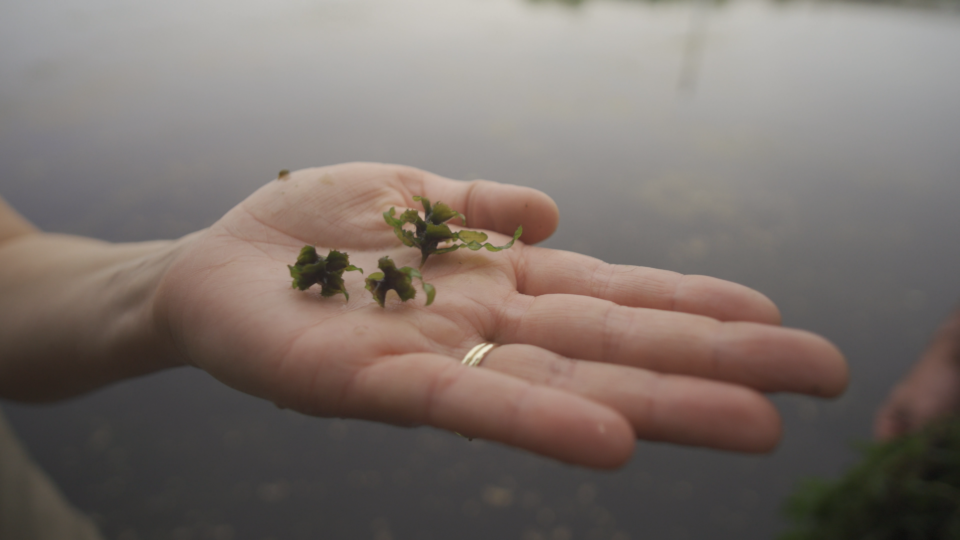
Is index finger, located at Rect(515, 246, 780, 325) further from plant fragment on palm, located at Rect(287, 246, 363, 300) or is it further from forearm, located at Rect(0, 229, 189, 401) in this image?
forearm, located at Rect(0, 229, 189, 401)

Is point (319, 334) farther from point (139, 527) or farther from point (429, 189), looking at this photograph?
point (139, 527)

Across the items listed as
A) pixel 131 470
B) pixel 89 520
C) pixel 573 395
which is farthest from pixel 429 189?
pixel 89 520

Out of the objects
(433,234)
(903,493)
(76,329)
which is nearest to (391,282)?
(433,234)

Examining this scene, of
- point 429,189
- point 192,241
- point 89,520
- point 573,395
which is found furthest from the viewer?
point 89,520

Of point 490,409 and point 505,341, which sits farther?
point 505,341

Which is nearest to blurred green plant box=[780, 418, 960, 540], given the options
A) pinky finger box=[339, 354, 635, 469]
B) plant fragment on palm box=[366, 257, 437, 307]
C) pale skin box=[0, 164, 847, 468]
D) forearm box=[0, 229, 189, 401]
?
pale skin box=[0, 164, 847, 468]

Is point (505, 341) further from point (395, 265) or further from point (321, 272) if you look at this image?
point (321, 272)

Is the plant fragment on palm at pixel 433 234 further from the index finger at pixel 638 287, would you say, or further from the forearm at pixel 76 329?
the forearm at pixel 76 329
